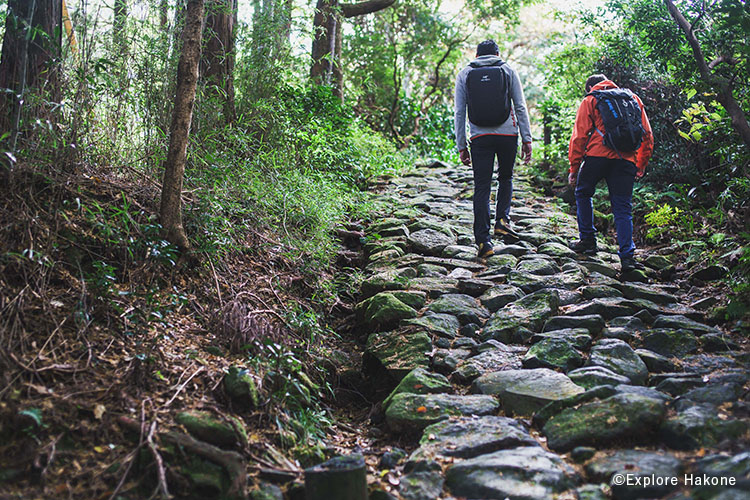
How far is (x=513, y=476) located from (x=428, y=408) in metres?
0.81

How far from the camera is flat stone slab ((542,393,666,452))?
2801 millimetres

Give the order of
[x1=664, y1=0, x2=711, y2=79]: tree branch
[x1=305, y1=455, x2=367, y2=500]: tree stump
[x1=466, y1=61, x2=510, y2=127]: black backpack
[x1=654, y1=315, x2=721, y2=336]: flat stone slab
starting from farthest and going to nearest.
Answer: [x1=466, y1=61, x2=510, y2=127]: black backpack
[x1=664, y1=0, x2=711, y2=79]: tree branch
[x1=654, y1=315, x2=721, y2=336]: flat stone slab
[x1=305, y1=455, x2=367, y2=500]: tree stump

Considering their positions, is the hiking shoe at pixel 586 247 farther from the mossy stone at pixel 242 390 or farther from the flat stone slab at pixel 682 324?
the mossy stone at pixel 242 390

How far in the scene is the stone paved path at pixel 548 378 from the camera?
2.57 metres

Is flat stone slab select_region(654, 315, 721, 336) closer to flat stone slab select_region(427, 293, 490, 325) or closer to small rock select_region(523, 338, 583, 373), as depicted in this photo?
small rock select_region(523, 338, 583, 373)

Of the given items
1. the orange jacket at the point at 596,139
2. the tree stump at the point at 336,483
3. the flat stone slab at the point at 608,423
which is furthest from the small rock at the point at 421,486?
the orange jacket at the point at 596,139

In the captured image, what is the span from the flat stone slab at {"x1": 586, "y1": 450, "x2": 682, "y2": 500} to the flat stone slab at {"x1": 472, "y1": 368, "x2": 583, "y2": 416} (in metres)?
0.62

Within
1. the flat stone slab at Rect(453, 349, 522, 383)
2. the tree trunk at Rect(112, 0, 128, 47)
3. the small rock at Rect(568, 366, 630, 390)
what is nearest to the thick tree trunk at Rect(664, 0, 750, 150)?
the small rock at Rect(568, 366, 630, 390)

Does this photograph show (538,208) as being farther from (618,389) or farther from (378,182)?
(618,389)

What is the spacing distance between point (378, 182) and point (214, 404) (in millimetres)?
6816

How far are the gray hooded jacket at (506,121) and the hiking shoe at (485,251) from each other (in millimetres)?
1024

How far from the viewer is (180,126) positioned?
12.9ft

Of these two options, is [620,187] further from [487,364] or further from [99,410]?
[99,410]

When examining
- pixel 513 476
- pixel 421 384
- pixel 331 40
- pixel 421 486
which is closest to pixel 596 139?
pixel 421 384
